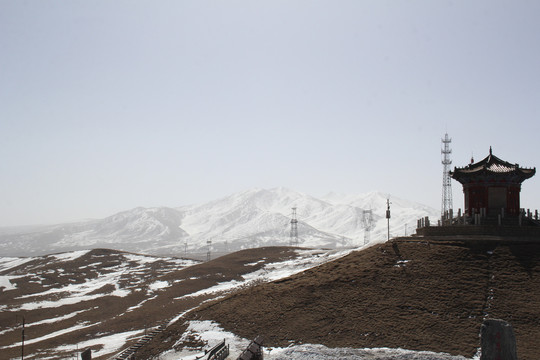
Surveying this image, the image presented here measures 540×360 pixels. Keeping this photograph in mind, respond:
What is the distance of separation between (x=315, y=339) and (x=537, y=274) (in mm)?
18044

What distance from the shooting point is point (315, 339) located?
26.8 meters

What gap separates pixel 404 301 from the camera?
96.5 ft

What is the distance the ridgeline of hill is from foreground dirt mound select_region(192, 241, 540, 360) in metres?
0.07

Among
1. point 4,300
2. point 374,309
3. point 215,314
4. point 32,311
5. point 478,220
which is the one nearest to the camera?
point 374,309

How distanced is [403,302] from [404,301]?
0.16m

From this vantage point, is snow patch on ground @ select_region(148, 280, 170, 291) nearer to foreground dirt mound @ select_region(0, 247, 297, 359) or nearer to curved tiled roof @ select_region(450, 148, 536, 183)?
foreground dirt mound @ select_region(0, 247, 297, 359)

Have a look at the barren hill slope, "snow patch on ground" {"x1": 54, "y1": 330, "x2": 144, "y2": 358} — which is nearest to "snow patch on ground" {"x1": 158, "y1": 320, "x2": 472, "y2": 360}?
the barren hill slope

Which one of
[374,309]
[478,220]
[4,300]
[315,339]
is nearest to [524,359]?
[374,309]

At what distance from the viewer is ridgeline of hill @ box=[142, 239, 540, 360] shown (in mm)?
25516

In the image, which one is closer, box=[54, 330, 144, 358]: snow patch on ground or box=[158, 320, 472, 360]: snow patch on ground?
box=[158, 320, 472, 360]: snow patch on ground

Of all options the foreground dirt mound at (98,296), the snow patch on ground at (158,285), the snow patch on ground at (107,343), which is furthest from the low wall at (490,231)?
the snow patch on ground at (158,285)

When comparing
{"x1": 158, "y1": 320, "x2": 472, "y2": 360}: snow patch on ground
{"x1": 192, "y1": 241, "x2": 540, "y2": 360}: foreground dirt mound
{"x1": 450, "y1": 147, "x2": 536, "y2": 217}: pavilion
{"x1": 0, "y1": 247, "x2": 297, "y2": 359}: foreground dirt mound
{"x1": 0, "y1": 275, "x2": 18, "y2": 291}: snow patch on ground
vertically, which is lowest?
{"x1": 0, "y1": 275, "x2": 18, "y2": 291}: snow patch on ground

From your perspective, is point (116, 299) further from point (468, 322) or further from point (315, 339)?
point (468, 322)

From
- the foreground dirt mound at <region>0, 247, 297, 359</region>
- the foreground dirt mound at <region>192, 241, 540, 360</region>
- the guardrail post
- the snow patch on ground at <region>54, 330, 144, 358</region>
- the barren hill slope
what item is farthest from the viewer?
the foreground dirt mound at <region>0, 247, 297, 359</region>
